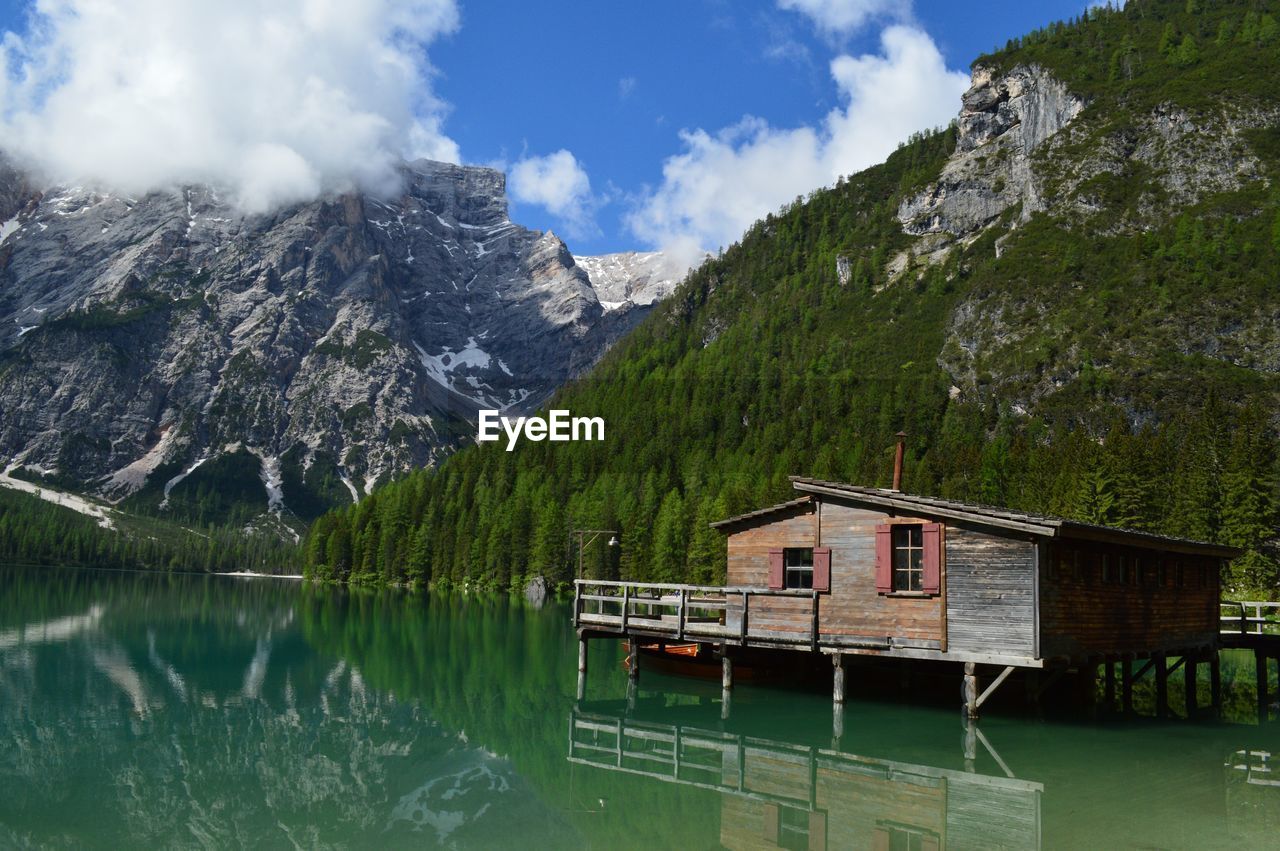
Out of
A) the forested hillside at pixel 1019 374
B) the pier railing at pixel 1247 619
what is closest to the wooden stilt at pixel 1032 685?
the pier railing at pixel 1247 619

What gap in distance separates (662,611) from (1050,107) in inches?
6027

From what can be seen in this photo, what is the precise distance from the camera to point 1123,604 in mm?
29312

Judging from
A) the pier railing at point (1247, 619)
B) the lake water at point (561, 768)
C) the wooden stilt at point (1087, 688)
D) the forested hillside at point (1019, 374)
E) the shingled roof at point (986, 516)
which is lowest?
the lake water at point (561, 768)

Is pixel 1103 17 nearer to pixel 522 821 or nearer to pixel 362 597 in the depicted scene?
pixel 362 597

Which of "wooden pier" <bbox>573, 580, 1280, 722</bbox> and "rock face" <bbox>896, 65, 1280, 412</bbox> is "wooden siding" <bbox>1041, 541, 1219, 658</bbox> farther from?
"rock face" <bbox>896, 65, 1280, 412</bbox>

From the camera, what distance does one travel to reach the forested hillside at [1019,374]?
8638 centimetres

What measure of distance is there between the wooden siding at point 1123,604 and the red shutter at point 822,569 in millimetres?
6447

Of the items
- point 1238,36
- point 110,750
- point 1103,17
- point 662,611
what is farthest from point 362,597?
point 1103,17

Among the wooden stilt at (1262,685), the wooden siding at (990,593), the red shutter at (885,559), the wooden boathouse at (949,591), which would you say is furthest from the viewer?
the wooden stilt at (1262,685)

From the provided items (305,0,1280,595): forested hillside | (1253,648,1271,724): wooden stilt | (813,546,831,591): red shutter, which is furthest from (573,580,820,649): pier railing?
(305,0,1280,595): forested hillside

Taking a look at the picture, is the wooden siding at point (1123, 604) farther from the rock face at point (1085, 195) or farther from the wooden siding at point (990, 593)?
the rock face at point (1085, 195)

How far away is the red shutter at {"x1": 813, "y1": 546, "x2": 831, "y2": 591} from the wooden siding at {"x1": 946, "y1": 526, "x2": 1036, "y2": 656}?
152 inches

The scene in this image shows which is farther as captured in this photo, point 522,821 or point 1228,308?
point 1228,308

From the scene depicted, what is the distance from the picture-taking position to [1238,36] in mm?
152500
